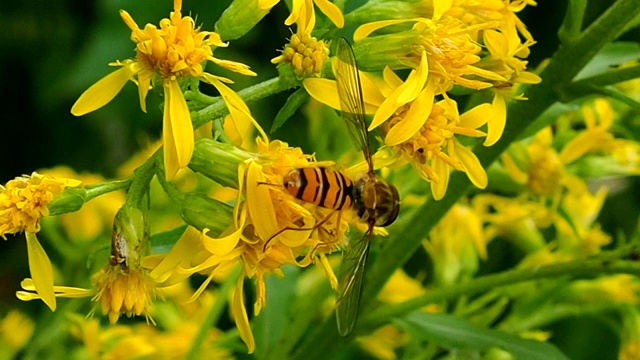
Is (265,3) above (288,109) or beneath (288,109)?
above

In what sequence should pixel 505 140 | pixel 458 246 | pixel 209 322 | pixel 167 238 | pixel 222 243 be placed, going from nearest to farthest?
pixel 222 243 → pixel 167 238 → pixel 505 140 → pixel 209 322 → pixel 458 246

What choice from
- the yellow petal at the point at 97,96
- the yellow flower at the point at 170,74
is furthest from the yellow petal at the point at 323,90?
the yellow petal at the point at 97,96

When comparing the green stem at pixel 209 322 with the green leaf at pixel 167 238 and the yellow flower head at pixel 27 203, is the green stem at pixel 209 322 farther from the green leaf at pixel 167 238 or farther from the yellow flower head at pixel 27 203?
the yellow flower head at pixel 27 203

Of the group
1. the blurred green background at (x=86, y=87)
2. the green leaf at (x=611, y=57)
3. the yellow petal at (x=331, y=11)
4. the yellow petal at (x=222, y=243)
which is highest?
the yellow petal at (x=331, y=11)

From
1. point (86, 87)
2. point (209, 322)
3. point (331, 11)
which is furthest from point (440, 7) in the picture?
point (86, 87)

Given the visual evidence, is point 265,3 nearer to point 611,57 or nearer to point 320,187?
point 320,187
